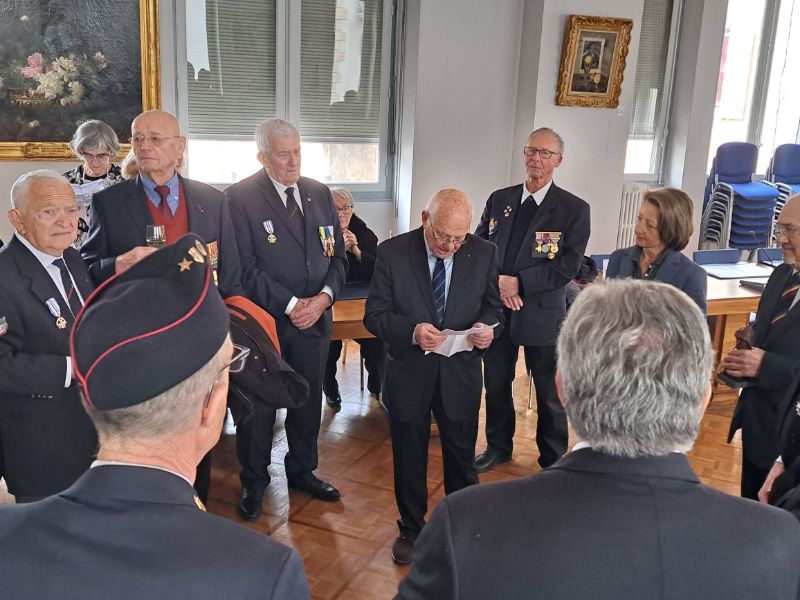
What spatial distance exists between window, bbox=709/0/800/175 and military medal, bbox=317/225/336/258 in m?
7.49

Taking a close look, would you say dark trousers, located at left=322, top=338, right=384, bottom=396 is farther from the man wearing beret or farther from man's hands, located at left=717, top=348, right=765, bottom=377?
the man wearing beret

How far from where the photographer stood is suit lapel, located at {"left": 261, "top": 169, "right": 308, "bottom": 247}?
3838 mm

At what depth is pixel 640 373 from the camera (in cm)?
131

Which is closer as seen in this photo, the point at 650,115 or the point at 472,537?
the point at 472,537

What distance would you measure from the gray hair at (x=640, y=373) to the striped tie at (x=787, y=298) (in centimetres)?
185

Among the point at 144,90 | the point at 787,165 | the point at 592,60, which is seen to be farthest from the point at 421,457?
the point at 787,165

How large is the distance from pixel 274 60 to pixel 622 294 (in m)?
6.31

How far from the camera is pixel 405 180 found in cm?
747

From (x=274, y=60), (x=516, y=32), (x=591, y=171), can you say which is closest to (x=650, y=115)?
(x=591, y=171)

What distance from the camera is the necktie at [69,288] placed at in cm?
288

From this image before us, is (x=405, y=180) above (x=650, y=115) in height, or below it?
below

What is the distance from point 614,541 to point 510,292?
114 inches

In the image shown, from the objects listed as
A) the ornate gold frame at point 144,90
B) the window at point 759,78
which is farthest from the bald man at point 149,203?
the window at point 759,78

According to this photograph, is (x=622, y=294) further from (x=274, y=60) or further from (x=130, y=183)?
(x=274, y=60)
